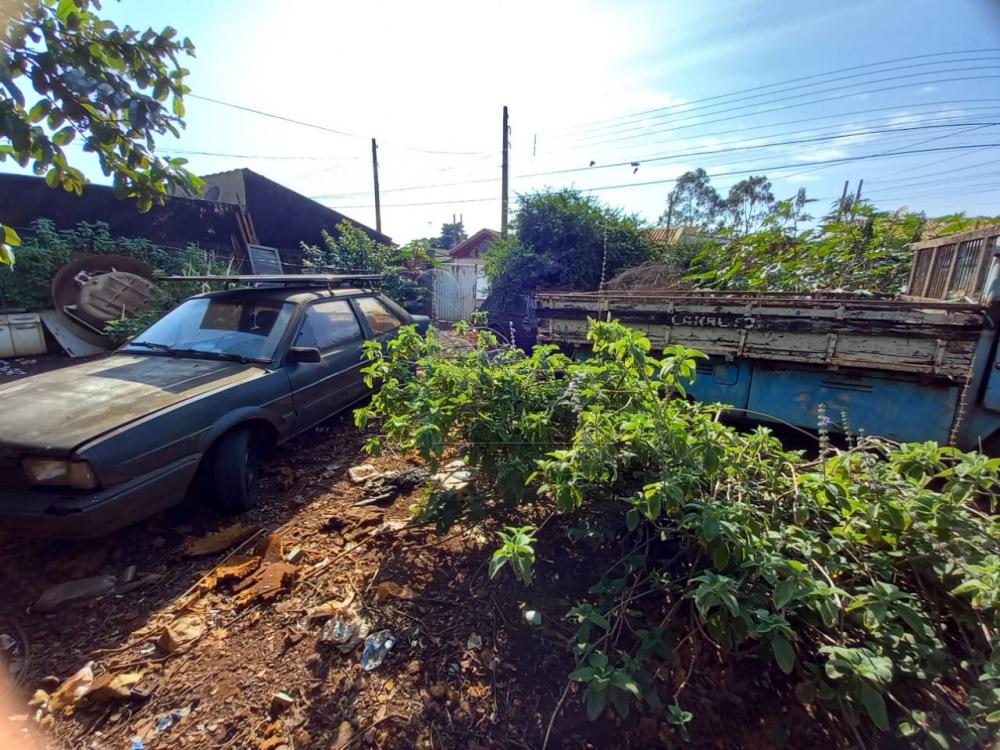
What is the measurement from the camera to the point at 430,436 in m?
1.89

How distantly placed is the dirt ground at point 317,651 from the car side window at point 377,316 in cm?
244

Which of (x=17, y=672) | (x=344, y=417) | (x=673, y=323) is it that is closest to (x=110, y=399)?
(x=17, y=672)

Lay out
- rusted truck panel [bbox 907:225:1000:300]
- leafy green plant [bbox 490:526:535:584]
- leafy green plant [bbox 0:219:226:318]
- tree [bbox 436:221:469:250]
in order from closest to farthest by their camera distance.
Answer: leafy green plant [bbox 490:526:535:584] < rusted truck panel [bbox 907:225:1000:300] < leafy green plant [bbox 0:219:226:318] < tree [bbox 436:221:469:250]

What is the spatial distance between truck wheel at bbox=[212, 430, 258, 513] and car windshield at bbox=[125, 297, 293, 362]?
2.45 ft

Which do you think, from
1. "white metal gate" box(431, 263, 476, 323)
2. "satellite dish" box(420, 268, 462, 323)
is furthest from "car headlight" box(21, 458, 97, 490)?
"white metal gate" box(431, 263, 476, 323)

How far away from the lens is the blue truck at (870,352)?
9.39 feet

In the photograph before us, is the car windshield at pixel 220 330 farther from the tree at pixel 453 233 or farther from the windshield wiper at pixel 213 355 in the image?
the tree at pixel 453 233

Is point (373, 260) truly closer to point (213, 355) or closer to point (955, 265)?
point (213, 355)

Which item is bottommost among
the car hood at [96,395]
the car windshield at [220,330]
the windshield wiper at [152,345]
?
the car hood at [96,395]

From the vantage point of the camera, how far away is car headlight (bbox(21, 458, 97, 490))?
221 centimetres

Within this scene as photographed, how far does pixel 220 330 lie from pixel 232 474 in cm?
148

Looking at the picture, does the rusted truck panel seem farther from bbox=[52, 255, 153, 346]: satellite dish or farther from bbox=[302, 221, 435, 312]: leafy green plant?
bbox=[52, 255, 153, 346]: satellite dish

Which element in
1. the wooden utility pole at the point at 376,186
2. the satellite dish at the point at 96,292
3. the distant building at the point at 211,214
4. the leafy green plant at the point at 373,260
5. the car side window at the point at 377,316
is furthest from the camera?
the wooden utility pole at the point at 376,186

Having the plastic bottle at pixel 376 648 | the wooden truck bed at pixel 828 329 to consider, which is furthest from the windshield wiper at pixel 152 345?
the wooden truck bed at pixel 828 329
